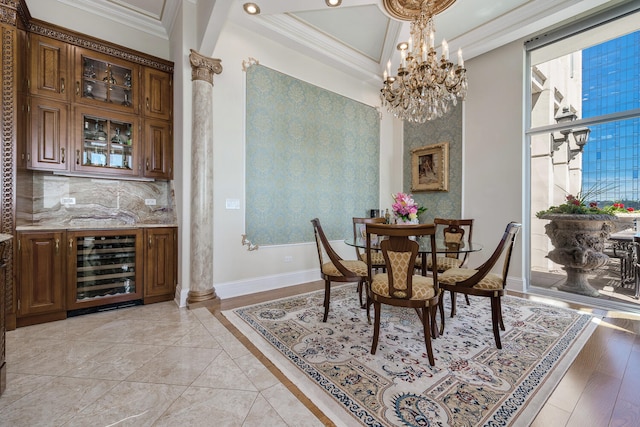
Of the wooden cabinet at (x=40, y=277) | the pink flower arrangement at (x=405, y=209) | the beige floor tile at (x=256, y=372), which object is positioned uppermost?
the pink flower arrangement at (x=405, y=209)

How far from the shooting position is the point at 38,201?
3.05 meters

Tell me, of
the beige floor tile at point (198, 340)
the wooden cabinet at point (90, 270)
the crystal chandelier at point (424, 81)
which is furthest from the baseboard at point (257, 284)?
the crystal chandelier at point (424, 81)

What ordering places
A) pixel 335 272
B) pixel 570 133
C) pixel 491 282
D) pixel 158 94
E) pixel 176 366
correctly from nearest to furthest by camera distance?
pixel 176 366, pixel 491 282, pixel 335 272, pixel 158 94, pixel 570 133

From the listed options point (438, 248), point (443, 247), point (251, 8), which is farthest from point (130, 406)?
point (251, 8)

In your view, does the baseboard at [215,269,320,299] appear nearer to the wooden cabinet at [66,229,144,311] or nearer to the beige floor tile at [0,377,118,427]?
the wooden cabinet at [66,229,144,311]

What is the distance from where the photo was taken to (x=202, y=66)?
10.5ft

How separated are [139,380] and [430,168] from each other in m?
4.92

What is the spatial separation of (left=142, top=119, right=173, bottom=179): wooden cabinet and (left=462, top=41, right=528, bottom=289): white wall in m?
4.48

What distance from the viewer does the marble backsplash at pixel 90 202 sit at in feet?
9.86

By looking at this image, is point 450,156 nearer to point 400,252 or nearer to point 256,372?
point 400,252

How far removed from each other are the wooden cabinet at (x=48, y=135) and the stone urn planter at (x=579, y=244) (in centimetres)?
607

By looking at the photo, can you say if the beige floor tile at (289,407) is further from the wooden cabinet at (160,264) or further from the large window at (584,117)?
the large window at (584,117)

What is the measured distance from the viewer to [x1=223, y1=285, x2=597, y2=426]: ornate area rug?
5.09ft

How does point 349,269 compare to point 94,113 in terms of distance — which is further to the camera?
point 94,113
